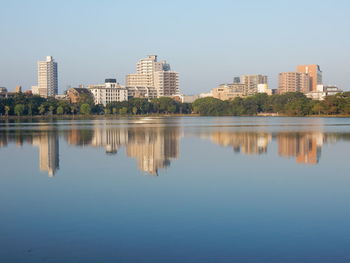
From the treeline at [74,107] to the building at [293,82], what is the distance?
65.0 metres

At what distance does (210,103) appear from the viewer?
406 feet

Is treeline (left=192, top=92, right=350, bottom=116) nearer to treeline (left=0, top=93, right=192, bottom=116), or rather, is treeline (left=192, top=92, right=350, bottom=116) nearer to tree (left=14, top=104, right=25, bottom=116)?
treeline (left=0, top=93, right=192, bottom=116)

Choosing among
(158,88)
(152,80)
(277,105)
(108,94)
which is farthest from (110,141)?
(152,80)

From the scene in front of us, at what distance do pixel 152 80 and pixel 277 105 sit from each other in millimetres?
76292

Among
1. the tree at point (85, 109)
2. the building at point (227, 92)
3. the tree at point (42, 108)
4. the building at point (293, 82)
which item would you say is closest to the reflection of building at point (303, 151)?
the tree at point (42, 108)

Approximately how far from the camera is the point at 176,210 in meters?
9.54

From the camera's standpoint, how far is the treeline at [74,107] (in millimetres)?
99375

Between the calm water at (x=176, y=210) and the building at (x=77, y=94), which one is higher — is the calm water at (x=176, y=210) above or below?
below

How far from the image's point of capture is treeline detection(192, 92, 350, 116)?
90.4 meters

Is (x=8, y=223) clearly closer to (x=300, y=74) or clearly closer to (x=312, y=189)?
(x=312, y=189)

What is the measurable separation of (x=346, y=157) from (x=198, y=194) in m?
9.51

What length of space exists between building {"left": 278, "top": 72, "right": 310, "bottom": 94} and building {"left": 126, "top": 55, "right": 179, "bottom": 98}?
4249cm

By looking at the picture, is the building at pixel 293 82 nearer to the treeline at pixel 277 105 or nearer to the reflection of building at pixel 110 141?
the treeline at pixel 277 105

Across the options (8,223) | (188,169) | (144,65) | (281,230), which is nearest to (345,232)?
(281,230)
